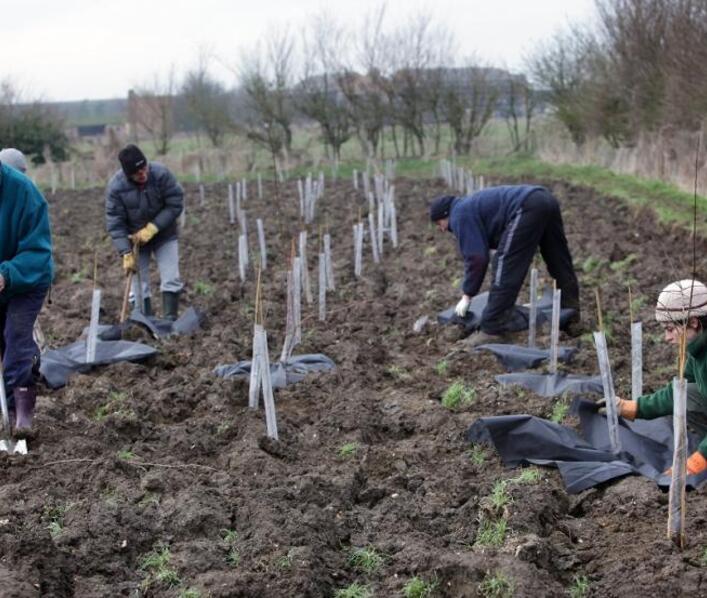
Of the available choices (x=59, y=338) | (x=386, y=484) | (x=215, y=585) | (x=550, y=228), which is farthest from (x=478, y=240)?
(x=215, y=585)

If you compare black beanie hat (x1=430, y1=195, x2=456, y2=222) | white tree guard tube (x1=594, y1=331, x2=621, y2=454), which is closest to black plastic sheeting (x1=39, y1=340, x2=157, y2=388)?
black beanie hat (x1=430, y1=195, x2=456, y2=222)

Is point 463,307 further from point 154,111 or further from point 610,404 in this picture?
point 154,111

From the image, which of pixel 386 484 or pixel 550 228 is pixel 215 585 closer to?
pixel 386 484

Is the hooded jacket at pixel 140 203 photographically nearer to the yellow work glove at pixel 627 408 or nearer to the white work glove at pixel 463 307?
the white work glove at pixel 463 307

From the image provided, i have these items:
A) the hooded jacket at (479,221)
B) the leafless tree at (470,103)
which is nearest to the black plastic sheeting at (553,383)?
the hooded jacket at (479,221)

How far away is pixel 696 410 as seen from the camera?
4.68m

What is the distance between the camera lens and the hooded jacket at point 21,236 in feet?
16.1

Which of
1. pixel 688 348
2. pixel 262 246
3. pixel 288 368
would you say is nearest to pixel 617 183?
pixel 262 246

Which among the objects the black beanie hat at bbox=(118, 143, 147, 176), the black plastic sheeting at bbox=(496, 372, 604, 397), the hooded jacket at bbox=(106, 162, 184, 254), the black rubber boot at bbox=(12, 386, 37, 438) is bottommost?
the black plastic sheeting at bbox=(496, 372, 604, 397)

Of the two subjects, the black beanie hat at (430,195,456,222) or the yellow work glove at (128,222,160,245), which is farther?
the yellow work glove at (128,222,160,245)

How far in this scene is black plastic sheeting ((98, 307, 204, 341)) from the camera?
7.75 meters

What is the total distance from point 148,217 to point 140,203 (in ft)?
0.55

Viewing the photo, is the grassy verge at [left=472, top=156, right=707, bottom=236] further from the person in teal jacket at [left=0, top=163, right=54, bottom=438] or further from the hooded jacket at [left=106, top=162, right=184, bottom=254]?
the person in teal jacket at [left=0, top=163, right=54, bottom=438]

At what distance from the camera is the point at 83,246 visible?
14422 millimetres
